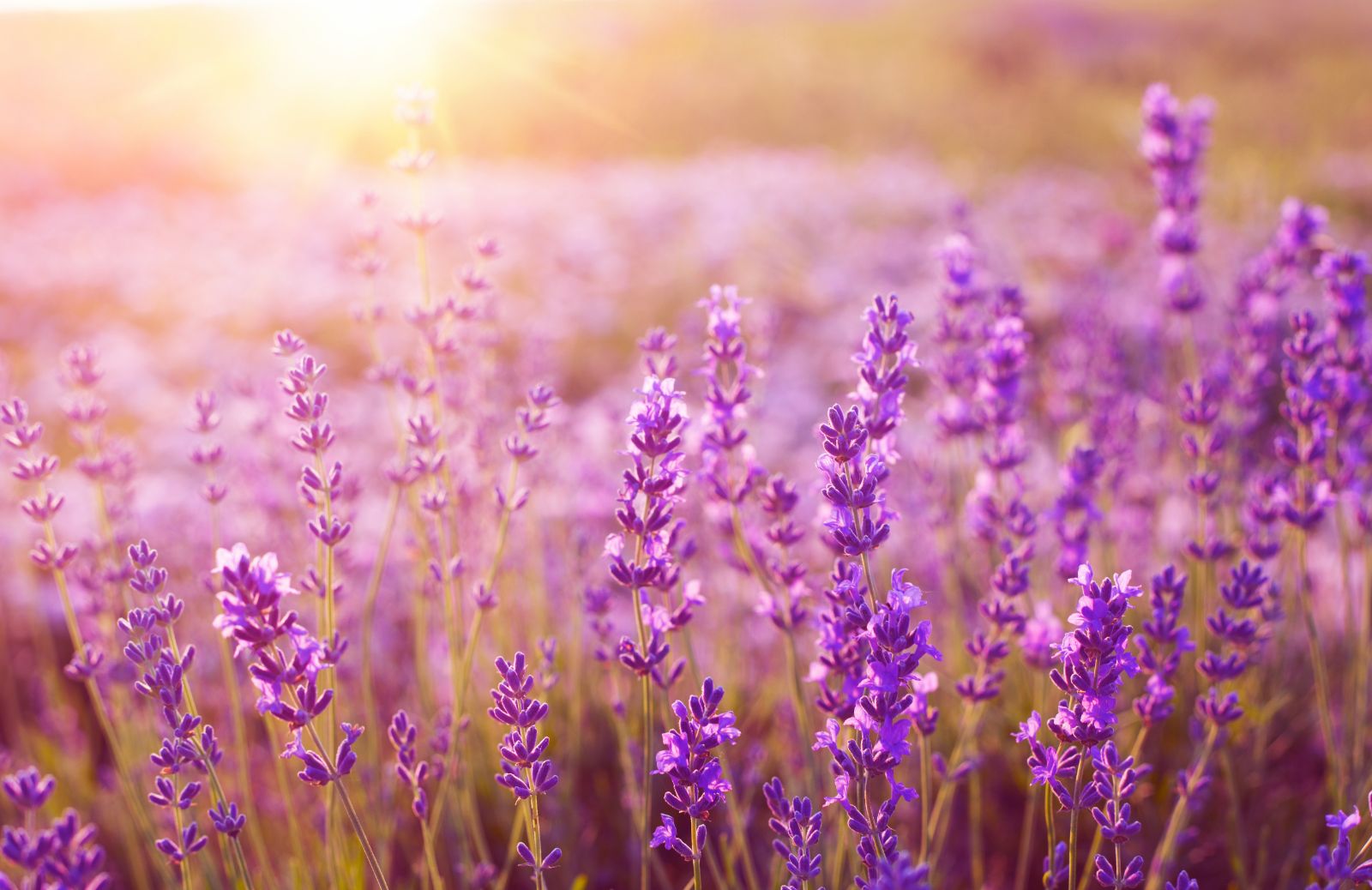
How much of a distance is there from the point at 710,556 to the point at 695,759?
253cm

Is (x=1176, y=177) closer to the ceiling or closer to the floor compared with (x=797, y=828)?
closer to the ceiling

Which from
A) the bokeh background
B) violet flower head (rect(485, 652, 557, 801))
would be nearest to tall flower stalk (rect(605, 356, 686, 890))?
violet flower head (rect(485, 652, 557, 801))

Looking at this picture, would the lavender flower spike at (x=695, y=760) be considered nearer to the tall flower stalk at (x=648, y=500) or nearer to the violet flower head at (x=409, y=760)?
the tall flower stalk at (x=648, y=500)

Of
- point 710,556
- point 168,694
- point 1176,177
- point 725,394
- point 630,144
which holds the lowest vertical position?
point 710,556

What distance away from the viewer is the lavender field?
1612 millimetres

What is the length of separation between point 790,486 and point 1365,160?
46.4 feet

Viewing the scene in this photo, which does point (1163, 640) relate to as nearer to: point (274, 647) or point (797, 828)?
point (797, 828)

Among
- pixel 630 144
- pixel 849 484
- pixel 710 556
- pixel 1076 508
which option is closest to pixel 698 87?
pixel 630 144

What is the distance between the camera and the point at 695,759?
152cm

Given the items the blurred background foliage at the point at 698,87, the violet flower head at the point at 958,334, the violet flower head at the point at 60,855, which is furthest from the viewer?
the blurred background foliage at the point at 698,87

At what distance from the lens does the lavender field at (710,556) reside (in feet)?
5.29

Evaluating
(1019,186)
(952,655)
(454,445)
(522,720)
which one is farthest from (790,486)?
(1019,186)

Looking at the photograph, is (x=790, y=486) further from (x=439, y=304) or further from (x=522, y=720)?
(x=439, y=304)

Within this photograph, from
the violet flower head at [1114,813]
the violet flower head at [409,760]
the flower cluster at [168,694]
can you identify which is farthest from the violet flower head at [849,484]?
the flower cluster at [168,694]
